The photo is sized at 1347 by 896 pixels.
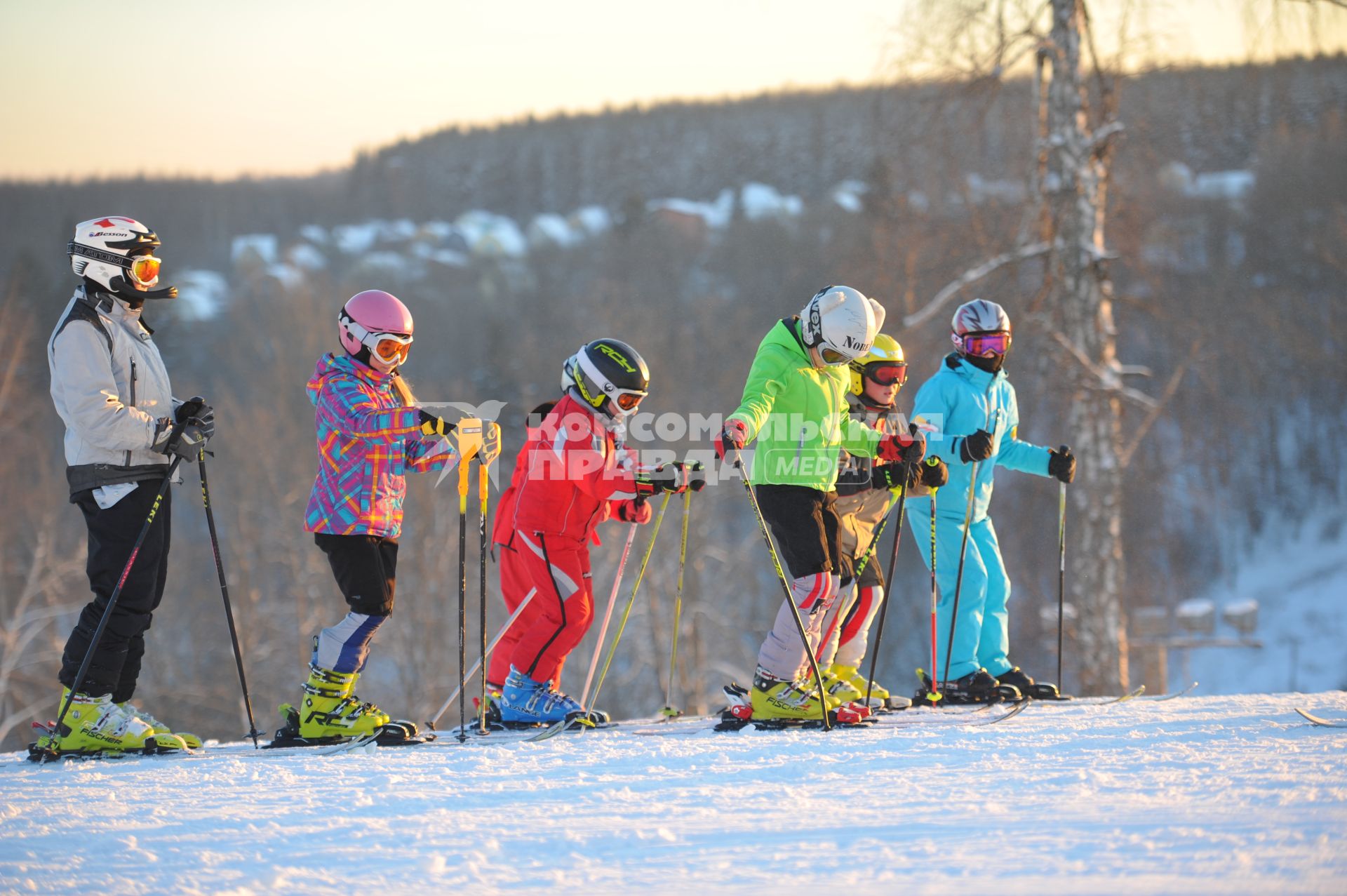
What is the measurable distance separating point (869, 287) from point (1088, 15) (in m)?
3.86

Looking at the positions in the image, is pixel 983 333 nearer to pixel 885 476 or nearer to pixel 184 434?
pixel 885 476

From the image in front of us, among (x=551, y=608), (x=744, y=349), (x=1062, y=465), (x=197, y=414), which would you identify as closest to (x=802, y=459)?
(x=551, y=608)

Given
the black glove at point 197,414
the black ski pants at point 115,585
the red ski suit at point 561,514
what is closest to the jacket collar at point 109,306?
the black glove at point 197,414

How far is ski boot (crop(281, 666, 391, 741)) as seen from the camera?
4.82m

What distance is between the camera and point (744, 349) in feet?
131

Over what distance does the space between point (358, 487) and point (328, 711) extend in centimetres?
95

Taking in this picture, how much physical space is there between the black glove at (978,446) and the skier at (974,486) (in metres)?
0.12

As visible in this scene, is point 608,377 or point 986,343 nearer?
point 608,377

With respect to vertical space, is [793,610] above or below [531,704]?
above

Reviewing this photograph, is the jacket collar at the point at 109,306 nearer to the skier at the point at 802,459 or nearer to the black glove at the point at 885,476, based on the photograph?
the skier at the point at 802,459

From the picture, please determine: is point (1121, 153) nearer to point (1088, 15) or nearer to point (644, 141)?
point (1088, 15)

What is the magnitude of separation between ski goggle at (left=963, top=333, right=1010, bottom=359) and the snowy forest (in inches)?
141

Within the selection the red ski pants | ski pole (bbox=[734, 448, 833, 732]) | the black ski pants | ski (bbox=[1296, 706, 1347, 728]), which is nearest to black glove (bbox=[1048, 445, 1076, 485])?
ski (bbox=[1296, 706, 1347, 728])

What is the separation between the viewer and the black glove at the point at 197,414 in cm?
473
